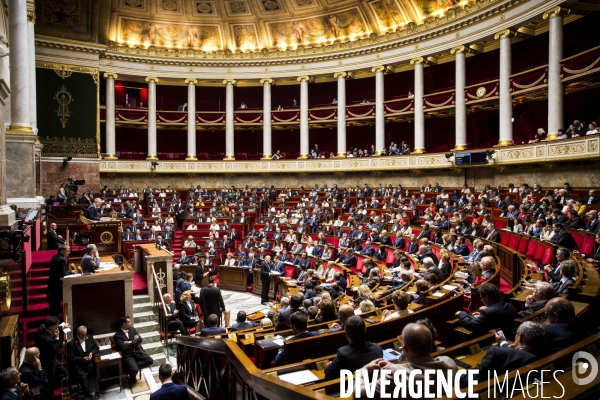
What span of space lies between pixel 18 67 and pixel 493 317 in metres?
13.2

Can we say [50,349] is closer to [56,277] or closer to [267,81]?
[56,277]

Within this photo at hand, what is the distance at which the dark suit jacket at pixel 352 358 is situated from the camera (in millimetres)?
3361

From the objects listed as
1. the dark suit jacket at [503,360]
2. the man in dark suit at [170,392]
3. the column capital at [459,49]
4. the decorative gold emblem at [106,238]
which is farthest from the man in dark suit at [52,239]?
the column capital at [459,49]

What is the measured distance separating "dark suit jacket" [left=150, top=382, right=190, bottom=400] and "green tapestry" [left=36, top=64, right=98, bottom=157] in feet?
68.7

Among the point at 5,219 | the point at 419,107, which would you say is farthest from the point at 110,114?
the point at 5,219

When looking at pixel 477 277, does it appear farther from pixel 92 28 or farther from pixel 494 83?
pixel 92 28

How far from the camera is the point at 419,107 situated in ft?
75.7

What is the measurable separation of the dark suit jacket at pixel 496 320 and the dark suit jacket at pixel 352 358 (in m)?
1.62

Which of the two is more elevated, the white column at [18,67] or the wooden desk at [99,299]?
the white column at [18,67]

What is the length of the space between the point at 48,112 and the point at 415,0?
1978 cm

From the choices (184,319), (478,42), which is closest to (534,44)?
(478,42)

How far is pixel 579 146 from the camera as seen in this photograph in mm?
14273

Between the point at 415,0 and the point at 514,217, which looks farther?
the point at 415,0

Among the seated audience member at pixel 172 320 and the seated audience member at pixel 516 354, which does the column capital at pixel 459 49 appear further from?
the seated audience member at pixel 516 354
